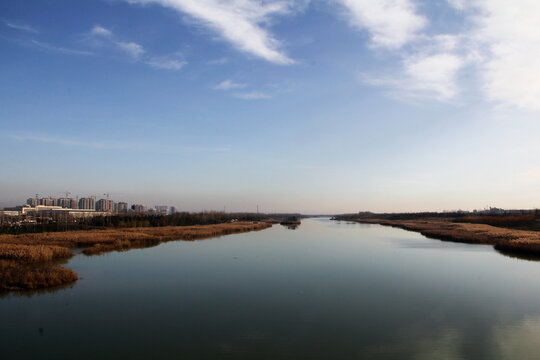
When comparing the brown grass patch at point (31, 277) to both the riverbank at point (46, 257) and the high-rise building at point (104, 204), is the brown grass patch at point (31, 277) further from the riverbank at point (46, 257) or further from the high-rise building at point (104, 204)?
the high-rise building at point (104, 204)

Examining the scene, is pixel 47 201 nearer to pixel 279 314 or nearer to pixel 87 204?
pixel 87 204

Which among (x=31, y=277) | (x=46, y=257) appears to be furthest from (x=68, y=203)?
(x=31, y=277)

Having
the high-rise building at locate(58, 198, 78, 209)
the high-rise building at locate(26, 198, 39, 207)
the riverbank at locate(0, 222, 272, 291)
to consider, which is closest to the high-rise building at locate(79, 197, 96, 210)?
the high-rise building at locate(58, 198, 78, 209)

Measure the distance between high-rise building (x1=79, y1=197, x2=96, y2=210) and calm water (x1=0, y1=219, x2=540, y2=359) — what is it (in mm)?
152309

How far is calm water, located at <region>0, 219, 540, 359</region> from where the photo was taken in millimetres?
7449

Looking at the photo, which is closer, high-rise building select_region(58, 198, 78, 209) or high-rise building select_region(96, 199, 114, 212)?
Answer: high-rise building select_region(58, 198, 78, 209)

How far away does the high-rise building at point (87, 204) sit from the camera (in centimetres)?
15088

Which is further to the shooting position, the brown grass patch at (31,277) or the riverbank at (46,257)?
the riverbank at (46,257)

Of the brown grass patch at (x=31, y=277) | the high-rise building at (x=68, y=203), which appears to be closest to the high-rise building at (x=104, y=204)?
the high-rise building at (x=68, y=203)

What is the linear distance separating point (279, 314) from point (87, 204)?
16406 cm

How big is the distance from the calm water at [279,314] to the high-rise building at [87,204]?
152 meters

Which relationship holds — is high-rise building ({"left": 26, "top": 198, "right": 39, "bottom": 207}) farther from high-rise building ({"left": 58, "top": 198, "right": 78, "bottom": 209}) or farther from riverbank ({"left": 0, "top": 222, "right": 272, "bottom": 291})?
riverbank ({"left": 0, "top": 222, "right": 272, "bottom": 291})

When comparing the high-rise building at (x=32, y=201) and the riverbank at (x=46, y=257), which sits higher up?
the high-rise building at (x=32, y=201)

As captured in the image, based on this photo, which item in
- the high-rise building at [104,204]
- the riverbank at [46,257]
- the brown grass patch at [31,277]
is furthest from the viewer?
the high-rise building at [104,204]
